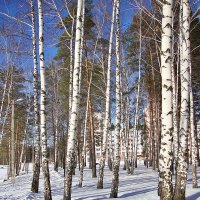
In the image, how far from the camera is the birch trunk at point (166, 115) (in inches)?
255

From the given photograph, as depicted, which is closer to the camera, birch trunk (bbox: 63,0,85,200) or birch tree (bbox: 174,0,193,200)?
birch tree (bbox: 174,0,193,200)

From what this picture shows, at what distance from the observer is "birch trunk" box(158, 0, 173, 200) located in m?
6.49

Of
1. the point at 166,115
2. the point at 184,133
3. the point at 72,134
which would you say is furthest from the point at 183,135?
the point at 72,134

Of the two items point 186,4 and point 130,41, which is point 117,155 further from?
point 130,41

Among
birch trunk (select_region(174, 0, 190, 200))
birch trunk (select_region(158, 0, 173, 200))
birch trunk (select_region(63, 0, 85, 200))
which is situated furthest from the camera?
birch trunk (select_region(63, 0, 85, 200))

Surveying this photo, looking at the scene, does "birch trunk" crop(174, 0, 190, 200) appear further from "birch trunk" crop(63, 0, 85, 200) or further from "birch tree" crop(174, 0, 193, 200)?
"birch trunk" crop(63, 0, 85, 200)

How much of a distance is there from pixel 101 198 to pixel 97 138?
109 feet

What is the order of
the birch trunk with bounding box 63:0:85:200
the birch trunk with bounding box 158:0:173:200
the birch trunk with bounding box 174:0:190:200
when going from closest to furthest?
the birch trunk with bounding box 158:0:173:200 < the birch trunk with bounding box 174:0:190:200 < the birch trunk with bounding box 63:0:85:200

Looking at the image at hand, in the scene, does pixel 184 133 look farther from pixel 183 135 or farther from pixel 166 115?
pixel 166 115

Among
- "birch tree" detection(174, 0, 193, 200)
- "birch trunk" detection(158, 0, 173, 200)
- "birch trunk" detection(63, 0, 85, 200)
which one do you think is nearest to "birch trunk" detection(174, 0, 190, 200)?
"birch tree" detection(174, 0, 193, 200)

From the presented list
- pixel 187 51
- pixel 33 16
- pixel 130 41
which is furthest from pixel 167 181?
pixel 130 41

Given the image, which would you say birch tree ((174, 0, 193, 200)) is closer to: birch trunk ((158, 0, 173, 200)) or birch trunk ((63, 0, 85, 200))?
birch trunk ((158, 0, 173, 200))

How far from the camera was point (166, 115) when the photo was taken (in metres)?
6.48

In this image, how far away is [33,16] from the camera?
42.2ft
